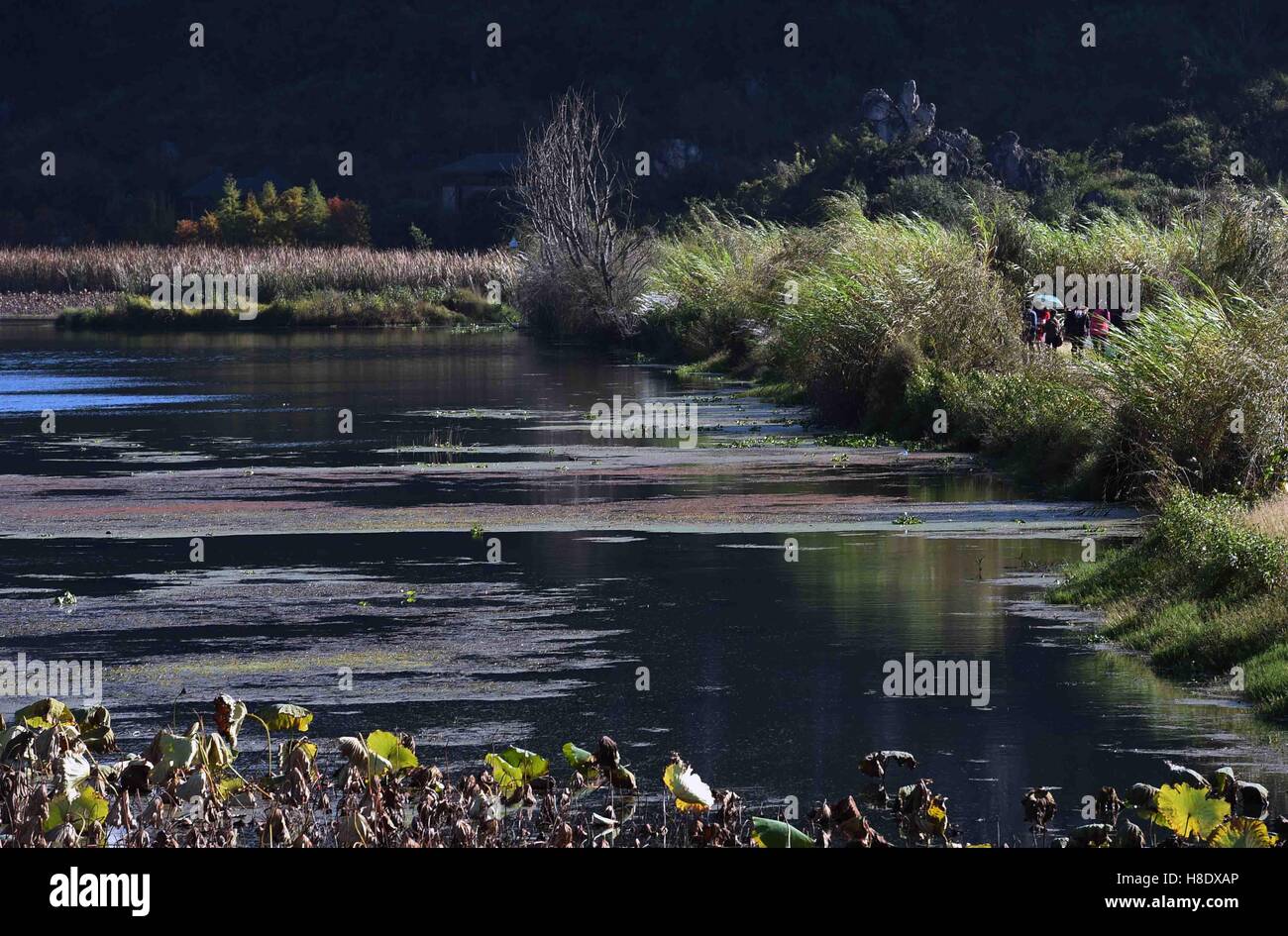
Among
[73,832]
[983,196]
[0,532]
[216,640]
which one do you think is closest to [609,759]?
[73,832]

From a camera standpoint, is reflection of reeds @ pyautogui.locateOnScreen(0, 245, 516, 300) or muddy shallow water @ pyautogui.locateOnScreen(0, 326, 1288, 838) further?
reflection of reeds @ pyautogui.locateOnScreen(0, 245, 516, 300)

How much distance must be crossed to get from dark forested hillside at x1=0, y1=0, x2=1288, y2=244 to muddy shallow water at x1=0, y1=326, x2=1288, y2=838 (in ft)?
252

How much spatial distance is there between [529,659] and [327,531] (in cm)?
646

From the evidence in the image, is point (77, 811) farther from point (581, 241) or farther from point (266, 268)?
point (266, 268)

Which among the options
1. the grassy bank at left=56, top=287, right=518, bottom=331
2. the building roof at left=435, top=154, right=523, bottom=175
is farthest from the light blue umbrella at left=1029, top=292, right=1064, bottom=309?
the building roof at left=435, top=154, right=523, bottom=175

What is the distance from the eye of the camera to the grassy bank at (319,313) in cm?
6912

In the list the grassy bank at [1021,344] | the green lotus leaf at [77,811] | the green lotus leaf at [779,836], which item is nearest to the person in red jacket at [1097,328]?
the grassy bank at [1021,344]

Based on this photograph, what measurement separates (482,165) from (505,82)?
69.5ft

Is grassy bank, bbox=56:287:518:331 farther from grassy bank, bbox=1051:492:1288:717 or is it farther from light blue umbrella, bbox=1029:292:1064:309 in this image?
grassy bank, bbox=1051:492:1288:717

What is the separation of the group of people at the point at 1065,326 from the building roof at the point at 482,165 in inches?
3185

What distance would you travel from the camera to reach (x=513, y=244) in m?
74.4

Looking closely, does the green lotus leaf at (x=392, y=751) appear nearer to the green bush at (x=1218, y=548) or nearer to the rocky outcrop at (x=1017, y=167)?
the green bush at (x=1218, y=548)

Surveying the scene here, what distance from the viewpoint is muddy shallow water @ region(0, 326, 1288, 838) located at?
1125 cm

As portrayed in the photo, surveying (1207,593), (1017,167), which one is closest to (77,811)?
(1207,593)
